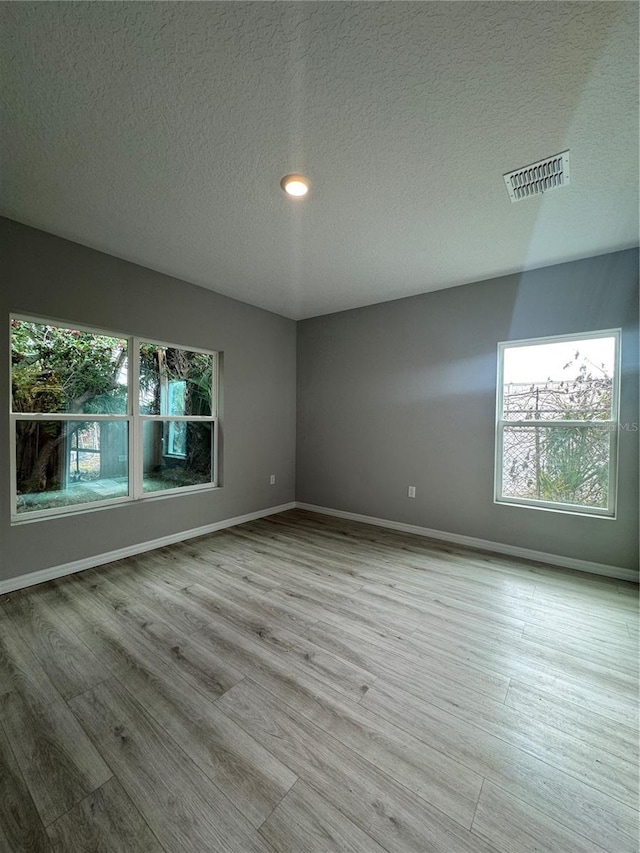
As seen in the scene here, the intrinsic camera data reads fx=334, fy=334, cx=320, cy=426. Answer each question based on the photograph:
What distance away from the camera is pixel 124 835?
1.02 m

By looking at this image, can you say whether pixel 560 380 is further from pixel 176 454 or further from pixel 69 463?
pixel 69 463

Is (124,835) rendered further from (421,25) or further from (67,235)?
(67,235)

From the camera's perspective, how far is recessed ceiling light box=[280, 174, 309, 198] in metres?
1.97

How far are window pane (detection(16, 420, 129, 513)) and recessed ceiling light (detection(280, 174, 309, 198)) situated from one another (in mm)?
2438

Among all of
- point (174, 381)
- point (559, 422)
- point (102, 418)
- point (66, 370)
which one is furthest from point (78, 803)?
point (559, 422)

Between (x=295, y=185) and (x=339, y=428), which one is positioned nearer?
(x=295, y=185)

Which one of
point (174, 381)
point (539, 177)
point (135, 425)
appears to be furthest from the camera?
point (174, 381)

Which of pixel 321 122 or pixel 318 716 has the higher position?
pixel 321 122

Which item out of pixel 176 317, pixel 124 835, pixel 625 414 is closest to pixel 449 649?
pixel 124 835

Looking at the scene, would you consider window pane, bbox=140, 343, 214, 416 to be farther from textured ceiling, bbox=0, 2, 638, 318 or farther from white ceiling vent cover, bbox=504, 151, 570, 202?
white ceiling vent cover, bbox=504, 151, 570, 202

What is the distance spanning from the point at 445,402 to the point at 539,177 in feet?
6.73

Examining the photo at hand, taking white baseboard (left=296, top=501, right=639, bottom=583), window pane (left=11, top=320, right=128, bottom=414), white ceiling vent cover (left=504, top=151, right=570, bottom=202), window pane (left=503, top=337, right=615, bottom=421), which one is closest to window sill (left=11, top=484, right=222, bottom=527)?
window pane (left=11, top=320, right=128, bottom=414)

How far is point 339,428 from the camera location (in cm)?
441

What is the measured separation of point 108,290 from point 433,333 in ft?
10.5
